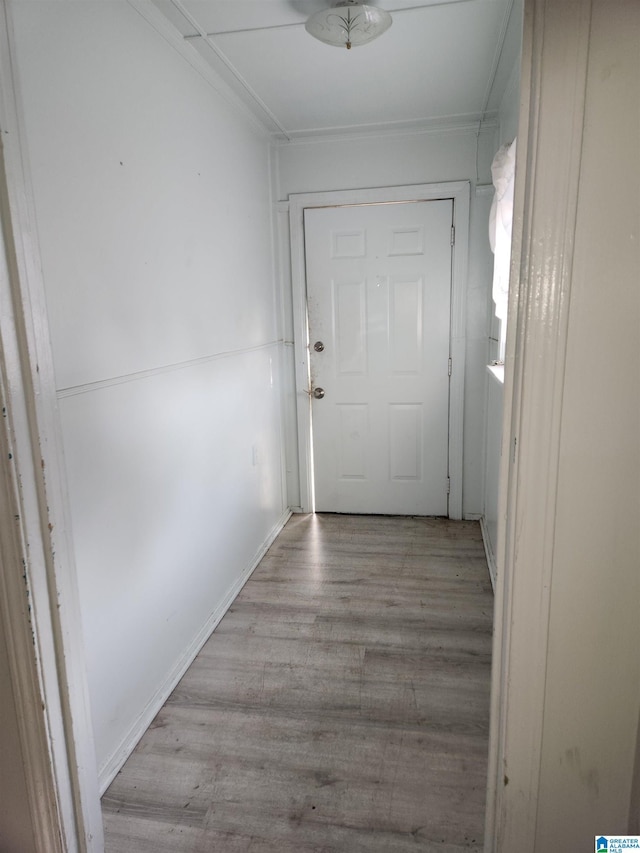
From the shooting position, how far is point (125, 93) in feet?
5.84

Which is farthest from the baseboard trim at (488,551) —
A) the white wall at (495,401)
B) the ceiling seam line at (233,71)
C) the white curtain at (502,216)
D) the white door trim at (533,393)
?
the ceiling seam line at (233,71)

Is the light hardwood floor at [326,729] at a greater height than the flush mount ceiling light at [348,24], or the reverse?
the flush mount ceiling light at [348,24]

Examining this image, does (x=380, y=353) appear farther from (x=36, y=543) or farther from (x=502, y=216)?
(x=36, y=543)

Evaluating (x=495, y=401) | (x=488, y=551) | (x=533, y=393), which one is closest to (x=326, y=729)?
(x=533, y=393)

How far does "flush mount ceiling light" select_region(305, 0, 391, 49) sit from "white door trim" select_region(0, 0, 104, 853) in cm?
127

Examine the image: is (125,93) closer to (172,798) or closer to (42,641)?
(42,641)

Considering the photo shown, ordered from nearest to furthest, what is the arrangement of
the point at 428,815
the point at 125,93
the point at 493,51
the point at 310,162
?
the point at 428,815, the point at 125,93, the point at 493,51, the point at 310,162

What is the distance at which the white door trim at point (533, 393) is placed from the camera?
80 centimetres

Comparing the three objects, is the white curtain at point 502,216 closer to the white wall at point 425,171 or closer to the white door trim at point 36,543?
the white wall at point 425,171

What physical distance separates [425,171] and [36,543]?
10.2 ft

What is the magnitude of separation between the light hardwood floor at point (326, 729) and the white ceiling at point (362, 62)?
2.45 m

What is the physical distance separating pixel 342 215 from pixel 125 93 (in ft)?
6.12

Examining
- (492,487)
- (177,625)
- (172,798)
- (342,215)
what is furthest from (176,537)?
(342,215)

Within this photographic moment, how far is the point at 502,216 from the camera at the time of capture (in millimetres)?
2463
